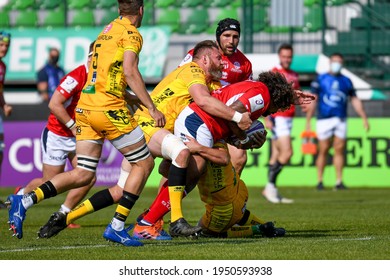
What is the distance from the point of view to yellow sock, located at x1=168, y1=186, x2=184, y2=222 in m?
10.0

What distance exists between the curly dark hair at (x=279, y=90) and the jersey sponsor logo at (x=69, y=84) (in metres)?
2.57

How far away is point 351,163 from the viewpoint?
21.4 meters

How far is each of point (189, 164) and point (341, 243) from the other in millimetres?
1677

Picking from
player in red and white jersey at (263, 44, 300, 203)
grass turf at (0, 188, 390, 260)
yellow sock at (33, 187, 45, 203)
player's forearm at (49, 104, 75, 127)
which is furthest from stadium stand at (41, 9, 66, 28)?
→ yellow sock at (33, 187, 45, 203)

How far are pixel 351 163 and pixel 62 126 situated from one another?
988 centimetres

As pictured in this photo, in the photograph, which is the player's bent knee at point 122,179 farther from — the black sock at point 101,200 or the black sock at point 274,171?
the black sock at point 274,171

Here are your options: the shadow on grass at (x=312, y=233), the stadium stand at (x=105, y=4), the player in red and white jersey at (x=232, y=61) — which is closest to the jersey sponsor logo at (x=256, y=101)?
the shadow on grass at (x=312, y=233)

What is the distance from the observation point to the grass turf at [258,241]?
28.5ft

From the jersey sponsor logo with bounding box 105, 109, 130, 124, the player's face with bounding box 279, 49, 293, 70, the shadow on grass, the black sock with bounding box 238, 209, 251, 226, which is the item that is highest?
the jersey sponsor logo with bounding box 105, 109, 130, 124

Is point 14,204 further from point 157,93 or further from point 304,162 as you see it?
point 304,162

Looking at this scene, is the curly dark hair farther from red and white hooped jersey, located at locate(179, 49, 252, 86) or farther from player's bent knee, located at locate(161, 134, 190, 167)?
red and white hooped jersey, located at locate(179, 49, 252, 86)

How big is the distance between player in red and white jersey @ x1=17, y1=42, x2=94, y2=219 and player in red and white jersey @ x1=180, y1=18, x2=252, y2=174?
5.44 ft

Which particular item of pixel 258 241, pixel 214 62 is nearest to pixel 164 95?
pixel 214 62

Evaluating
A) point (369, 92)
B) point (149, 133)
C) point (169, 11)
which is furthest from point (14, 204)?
point (169, 11)
